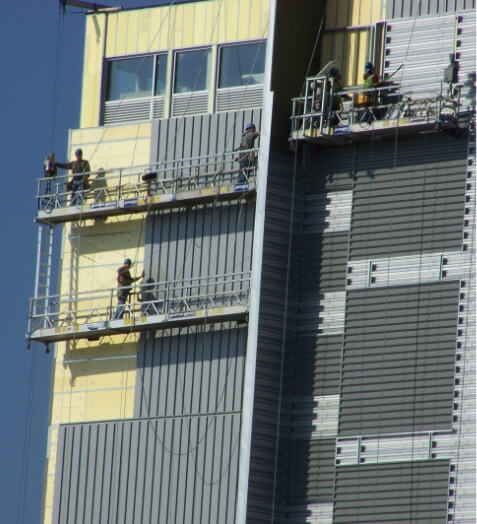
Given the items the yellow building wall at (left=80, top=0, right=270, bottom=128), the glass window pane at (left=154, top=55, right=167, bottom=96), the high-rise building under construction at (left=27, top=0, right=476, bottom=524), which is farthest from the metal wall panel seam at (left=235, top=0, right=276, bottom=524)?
the glass window pane at (left=154, top=55, right=167, bottom=96)

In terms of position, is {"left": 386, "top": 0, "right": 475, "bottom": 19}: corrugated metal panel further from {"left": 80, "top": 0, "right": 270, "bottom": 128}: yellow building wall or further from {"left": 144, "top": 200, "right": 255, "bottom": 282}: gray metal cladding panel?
{"left": 144, "top": 200, "right": 255, "bottom": 282}: gray metal cladding panel

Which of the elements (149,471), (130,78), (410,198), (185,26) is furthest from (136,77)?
(149,471)

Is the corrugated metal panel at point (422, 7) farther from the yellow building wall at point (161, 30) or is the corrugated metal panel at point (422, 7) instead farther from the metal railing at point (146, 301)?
the metal railing at point (146, 301)

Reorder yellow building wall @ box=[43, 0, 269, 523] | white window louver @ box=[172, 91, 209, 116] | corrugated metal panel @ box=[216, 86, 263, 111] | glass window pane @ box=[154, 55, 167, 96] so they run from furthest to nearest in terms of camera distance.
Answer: glass window pane @ box=[154, 55, 167, 96]
white window louver @ box=[172, 91, 209, 116]
yellow building wall @ box=[43, 0, 269, 523]
corrugated metal panel @ box=[216, 86, 263, 111]

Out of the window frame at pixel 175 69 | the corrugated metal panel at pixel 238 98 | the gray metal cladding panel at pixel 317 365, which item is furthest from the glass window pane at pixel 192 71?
the gray metal cladding panel at pixel 317 365

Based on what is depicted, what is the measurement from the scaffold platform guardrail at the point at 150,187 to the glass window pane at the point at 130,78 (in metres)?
2.48

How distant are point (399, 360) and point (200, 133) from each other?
1010 cm

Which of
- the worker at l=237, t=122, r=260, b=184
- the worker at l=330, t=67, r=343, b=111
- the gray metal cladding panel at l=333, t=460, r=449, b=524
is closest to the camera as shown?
the gray metal cladding panel at l=333, t=460, r=449, b=524

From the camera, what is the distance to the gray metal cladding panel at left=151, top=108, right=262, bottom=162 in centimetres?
6091

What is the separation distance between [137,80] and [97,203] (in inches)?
161

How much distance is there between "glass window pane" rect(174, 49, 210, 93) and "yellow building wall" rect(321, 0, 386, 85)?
387 cm

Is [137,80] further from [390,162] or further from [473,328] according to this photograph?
[473,328]

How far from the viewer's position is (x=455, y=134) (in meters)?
56.5

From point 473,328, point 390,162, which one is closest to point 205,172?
point 390,162
